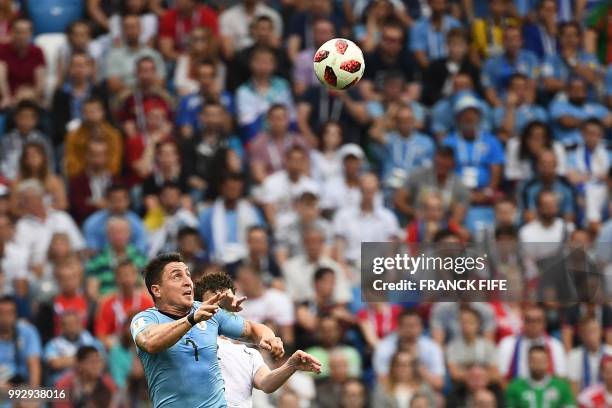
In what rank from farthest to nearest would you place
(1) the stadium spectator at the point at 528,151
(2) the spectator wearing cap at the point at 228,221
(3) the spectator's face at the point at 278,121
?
(1) the stadium spectator at the point at 528,151, (3) the spectator's face at the point at 278,121, (2) the spectator wearing cap at the point at 228,221

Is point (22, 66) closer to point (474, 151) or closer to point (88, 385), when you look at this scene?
point (88, 385)

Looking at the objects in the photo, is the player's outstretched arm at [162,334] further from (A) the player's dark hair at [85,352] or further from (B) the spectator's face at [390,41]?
(B) the spectator's face at [390,41]

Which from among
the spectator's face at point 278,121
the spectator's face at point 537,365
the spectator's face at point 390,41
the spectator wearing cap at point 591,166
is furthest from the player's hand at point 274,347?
the spectator's face at point 390,41

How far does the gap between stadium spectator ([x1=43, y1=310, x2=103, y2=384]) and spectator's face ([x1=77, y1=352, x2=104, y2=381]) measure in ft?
0.89

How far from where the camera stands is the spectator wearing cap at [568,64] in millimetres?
19266

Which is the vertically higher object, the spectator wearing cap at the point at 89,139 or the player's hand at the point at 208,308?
the spectator wearing cap at the point at 89,139

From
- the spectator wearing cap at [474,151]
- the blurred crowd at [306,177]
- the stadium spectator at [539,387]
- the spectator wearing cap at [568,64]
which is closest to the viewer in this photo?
the stadium spectator at [539,387]

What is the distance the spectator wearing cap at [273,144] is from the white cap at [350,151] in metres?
0.44

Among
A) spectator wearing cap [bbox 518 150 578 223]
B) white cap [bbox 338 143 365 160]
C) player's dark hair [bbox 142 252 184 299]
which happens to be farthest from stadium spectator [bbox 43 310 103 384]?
spectator wearing cap [bbox 518 150 578 223]

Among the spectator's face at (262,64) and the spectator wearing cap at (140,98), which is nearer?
the spectator wearing cap at (140,98)

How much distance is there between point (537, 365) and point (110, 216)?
15.4ft

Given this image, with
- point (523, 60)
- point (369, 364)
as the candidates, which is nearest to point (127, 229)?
point (369, 364)

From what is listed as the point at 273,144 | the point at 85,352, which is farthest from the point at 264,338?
the point at 273,144

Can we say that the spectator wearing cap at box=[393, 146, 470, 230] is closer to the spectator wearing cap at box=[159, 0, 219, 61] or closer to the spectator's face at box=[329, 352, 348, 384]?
the spectator's face at box=[329, 352, 348, 384]
